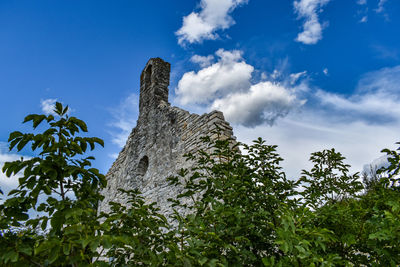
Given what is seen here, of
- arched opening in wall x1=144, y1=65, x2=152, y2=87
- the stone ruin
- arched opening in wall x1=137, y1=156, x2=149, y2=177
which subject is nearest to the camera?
the stone ruin

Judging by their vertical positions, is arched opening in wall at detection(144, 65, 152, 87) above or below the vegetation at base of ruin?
above

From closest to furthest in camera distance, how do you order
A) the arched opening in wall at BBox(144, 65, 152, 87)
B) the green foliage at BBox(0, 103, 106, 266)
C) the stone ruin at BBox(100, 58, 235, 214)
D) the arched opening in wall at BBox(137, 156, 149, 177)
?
the green foliage at BBox(0, 103, 106, 266), the stone ruin at BBox(100, 58, 235, 214), the arched opening in wall at BBox(137, 156, 149, 177), the arched opening in wall at BBox(144, 65, 152, 87)

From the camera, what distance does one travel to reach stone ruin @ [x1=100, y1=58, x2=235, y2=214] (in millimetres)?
5734

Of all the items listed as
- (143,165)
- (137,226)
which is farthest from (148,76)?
(137,226)

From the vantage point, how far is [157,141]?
283 inches

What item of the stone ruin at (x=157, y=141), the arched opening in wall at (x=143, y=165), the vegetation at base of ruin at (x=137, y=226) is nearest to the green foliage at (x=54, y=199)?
the vegetation at base of ruin at (x=137, y=226)

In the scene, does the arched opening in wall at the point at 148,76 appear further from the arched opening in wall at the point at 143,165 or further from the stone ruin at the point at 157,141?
the arched opening in wall at the point at 143,165

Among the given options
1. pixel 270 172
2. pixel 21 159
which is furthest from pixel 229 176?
pixel 21 159

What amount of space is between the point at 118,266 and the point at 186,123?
4.48 metres

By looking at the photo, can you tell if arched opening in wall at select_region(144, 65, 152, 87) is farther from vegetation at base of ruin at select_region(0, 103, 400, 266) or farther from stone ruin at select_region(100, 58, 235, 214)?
vegetation at base of ruin at select_region(0, 103, 400, 266)

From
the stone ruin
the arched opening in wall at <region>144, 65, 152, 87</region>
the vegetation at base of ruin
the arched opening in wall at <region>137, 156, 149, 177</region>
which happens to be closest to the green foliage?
the vegetation at base of ruin

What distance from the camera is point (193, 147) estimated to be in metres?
5.59

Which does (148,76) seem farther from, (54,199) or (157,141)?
(54,199)

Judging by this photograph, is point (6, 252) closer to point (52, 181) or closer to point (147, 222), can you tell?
point (52, 181)
